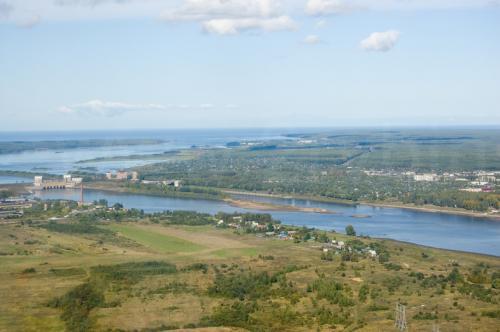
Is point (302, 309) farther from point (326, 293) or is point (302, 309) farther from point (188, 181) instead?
point (188, 181)

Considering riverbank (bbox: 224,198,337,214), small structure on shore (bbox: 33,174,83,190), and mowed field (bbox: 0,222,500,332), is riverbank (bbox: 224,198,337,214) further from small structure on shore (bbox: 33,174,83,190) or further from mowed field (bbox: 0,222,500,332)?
small structure on shore (bbox: 33,174,83,190)

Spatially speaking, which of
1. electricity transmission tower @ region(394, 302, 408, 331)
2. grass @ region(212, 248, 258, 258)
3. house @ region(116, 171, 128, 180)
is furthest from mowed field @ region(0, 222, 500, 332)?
house @ region(116, 171, 128, 180)

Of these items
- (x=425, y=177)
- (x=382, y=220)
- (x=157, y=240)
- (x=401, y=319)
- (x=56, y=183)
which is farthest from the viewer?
(x=425, y=177)

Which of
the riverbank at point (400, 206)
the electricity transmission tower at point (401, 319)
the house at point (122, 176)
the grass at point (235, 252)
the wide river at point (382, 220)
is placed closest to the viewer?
the electricity transmission tower at point (401, 319)

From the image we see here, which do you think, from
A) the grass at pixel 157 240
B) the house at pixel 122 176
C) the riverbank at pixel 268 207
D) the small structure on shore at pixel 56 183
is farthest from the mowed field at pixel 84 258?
the house at pixel 122 176

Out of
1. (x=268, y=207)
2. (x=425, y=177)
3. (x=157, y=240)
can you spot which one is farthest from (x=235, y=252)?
(x=425, y=177)

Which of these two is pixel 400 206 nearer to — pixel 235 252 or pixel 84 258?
pixel 235 252

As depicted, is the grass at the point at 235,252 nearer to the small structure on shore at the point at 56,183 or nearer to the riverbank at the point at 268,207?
the riverbank at the point at 268,207
